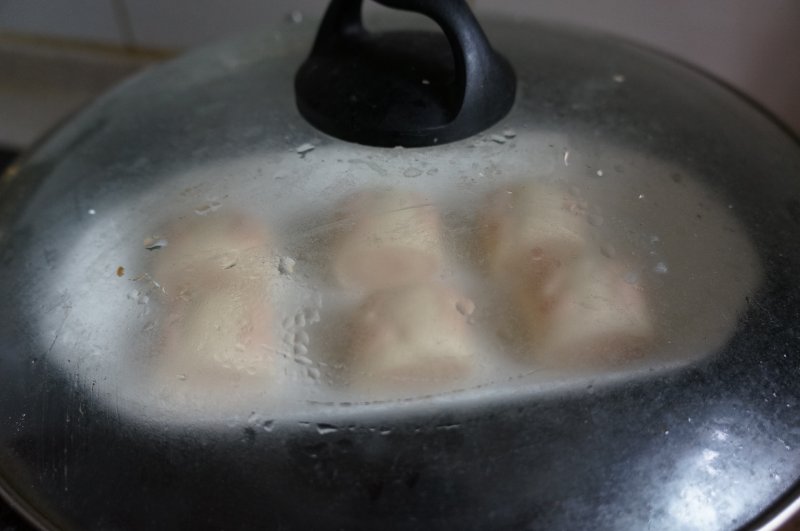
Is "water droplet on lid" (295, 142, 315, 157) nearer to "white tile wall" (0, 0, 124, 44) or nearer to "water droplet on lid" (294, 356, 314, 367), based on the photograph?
"water droplet on lid" (294, 356, 314, 367)

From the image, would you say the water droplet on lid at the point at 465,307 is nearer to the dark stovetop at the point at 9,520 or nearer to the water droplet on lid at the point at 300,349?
the water droplet on lid at the point at 300,349

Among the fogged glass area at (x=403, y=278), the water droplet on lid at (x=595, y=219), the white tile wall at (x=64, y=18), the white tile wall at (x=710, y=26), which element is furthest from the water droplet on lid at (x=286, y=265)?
the white tile wall at (x=64, y=18)

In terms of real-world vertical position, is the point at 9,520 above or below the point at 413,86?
below

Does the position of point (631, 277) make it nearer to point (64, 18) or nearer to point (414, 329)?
point (414, 329)

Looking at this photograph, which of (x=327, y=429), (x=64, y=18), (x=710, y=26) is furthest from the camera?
(x=64, y=18)

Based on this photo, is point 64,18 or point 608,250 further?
point 64,18

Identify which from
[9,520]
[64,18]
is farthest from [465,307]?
[64,18]

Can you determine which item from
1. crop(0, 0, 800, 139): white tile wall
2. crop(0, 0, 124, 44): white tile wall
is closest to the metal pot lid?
crop(0, 0, 800, 139): white tile wall
